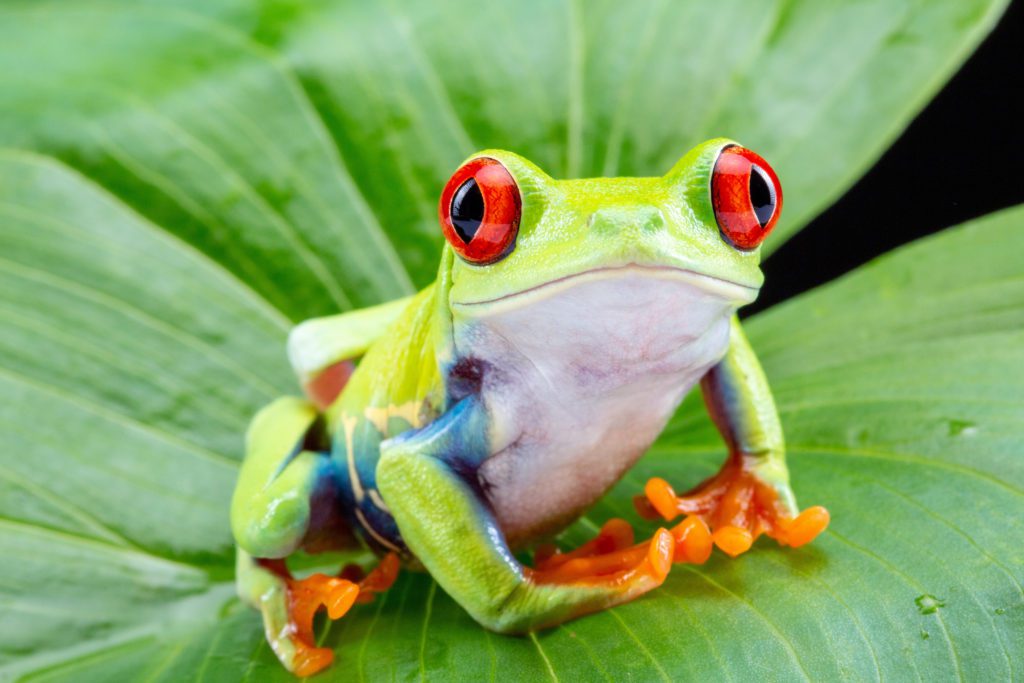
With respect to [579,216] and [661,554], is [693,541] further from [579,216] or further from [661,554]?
[579,216]

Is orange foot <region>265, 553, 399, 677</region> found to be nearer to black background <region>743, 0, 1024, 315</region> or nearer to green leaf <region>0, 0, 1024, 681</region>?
green leaf <region>0, 0, 1024, 681</region>

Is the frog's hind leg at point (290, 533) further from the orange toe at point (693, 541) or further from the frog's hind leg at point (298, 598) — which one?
the orange toe at point (693, 541)

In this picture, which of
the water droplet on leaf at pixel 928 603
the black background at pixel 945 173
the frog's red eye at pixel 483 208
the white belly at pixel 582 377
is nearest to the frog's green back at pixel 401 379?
the white belly at pixel 582 377

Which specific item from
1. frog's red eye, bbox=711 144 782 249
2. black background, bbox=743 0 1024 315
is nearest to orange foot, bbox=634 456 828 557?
frog's red eye, bbox=711 144 782 249

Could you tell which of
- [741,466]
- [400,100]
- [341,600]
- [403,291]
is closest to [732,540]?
[741,466]

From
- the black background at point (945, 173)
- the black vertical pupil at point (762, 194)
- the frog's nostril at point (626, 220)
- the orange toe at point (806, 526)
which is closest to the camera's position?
the frog's nostril at point (626, 220)

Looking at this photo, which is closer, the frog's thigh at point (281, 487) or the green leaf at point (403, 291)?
the green leaf at point (403, 291)
